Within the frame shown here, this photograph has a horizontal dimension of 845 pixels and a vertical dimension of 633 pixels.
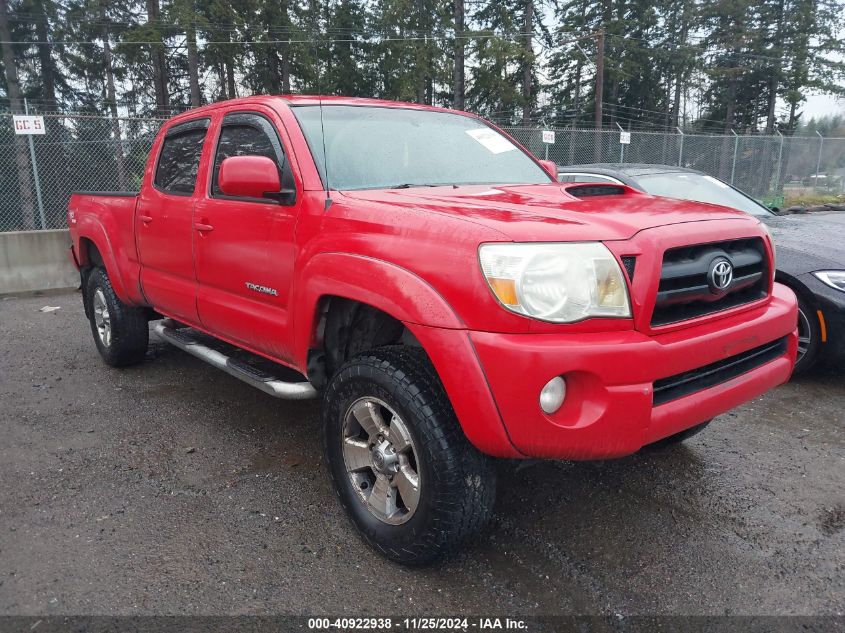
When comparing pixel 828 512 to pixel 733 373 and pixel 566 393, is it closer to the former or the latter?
pixel 733 373

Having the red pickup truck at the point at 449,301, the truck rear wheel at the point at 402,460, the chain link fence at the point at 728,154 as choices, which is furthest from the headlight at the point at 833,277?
the chain link fence at the point at 728,154

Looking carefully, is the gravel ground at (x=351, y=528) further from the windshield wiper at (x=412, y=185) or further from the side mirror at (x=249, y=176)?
the side mirror at (x=249, y=176)

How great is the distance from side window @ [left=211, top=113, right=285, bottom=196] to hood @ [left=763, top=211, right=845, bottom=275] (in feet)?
11.5

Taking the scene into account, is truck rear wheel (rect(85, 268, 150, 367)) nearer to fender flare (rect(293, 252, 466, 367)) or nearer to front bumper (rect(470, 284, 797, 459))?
fender flare (rect(293, 252, 466, 367))

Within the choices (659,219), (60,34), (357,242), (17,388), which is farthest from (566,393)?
(60,34)

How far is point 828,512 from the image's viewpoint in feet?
9.35

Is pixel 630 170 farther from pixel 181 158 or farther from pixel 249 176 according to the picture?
pixel 249 176

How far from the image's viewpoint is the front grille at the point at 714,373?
7.13ft

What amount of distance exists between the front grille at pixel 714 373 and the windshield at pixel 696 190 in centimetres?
302

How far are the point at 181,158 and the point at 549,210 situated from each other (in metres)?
2.69

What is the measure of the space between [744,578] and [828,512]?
2.57 feet

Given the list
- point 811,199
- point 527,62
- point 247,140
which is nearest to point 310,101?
point 247,140

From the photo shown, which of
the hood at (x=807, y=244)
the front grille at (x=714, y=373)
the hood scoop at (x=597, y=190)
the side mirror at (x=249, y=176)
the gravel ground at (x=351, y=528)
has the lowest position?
the gravel ground at (x=351, y=528)

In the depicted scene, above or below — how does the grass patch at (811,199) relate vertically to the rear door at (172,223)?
below
